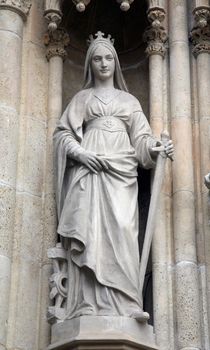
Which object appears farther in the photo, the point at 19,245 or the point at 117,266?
the point at 19,245

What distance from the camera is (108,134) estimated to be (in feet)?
28.9

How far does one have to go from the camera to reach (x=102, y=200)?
8414mm

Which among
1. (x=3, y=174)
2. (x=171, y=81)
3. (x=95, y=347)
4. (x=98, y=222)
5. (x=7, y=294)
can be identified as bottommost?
(x=95, y=347)

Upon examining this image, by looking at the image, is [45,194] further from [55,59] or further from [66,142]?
[55,59]

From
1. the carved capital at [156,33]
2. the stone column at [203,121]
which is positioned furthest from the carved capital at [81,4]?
the stone column at [203,121]

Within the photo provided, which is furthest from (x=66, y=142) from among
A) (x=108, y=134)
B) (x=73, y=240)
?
(x=73, y=240)

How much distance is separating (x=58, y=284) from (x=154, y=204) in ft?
3.58

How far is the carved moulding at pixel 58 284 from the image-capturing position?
322 inches

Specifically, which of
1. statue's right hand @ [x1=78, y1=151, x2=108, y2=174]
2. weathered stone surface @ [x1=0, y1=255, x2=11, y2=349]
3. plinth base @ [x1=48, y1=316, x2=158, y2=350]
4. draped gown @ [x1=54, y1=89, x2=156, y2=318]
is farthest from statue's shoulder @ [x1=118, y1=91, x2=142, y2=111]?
plinth base @ [x1=48, y1=316, x2=158, y2=350]

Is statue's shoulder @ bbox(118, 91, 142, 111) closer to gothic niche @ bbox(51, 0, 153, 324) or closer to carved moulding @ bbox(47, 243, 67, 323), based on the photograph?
gothic niche @ bbox(51, 0, 153, 324)

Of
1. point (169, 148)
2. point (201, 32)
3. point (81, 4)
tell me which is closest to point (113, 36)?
point (81, 4)

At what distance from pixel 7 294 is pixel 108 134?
1.72 metres

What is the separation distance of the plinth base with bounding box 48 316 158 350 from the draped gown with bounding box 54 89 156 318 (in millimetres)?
90

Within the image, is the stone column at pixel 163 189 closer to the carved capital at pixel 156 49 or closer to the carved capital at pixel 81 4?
the carved capital at pixel 156 49
